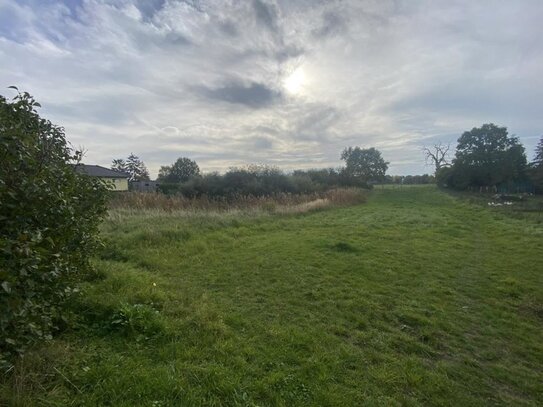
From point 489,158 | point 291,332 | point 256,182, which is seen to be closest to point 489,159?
point 489,158

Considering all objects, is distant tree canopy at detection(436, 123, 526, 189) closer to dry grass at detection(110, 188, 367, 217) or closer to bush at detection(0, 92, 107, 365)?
dry grass at detection(110, 188, 367, 217)

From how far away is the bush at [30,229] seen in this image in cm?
201

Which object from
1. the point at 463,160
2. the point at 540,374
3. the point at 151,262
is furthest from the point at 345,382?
the point at 463,160

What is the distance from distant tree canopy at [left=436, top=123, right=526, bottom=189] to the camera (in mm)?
39812

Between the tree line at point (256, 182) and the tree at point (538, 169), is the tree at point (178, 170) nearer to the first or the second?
the tree line at point (256, 182)

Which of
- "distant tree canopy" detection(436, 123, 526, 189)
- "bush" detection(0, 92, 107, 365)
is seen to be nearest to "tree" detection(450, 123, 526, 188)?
"distant tree canopy" detection(436, 123, 526, 189)

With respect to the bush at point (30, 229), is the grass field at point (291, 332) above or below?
below

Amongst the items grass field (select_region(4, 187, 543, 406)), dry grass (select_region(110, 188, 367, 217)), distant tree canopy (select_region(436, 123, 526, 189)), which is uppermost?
distant tree canopy (select_region(436, 123, 526, 189))

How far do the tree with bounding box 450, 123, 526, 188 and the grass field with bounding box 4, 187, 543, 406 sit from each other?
38.6m

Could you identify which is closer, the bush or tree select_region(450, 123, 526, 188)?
the bush

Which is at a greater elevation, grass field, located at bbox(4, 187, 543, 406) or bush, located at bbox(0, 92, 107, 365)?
bush, located at bbox(0, 92, 107, 365)

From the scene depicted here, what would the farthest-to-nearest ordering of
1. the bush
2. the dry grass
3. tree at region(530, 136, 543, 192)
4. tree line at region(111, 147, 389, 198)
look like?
tree at region(530, 136, 543, 192)
tree line at region(111, 147, 389, 198)
the dry grass
the bush

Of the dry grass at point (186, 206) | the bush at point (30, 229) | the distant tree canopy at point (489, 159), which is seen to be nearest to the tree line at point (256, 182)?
the dry grass at point (186, 206)

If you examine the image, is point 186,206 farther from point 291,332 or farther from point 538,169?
point 538,169
